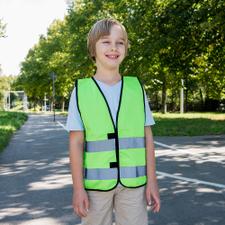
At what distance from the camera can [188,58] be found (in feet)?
76.6

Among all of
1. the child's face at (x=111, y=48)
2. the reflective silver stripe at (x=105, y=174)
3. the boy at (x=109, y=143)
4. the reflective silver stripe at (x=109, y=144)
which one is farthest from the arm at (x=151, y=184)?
the child's face at (x=111, y=48)

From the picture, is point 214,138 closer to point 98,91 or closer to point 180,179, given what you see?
point 180,179

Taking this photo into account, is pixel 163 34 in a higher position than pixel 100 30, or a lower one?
higher

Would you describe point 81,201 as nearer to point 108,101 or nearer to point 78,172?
point 78,172

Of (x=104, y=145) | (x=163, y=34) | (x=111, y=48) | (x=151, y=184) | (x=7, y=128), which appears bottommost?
(x=7, y=128)

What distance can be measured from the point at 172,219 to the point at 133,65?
71.0 feet

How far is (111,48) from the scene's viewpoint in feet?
9.39

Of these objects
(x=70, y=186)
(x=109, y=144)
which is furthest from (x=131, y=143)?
(x=70, y=186)

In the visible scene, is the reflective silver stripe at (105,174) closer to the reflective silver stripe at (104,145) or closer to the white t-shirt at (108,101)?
the reflective silver stripe at (104,145)

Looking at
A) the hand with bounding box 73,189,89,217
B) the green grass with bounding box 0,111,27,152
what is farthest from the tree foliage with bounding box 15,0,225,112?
the hand with bounding box 73,189,89,217

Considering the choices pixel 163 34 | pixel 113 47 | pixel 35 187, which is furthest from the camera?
pixel 163 34

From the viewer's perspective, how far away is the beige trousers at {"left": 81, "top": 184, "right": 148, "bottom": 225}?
2.84 metres

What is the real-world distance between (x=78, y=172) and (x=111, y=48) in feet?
2.46

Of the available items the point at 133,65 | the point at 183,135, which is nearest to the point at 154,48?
the point at 133,65
